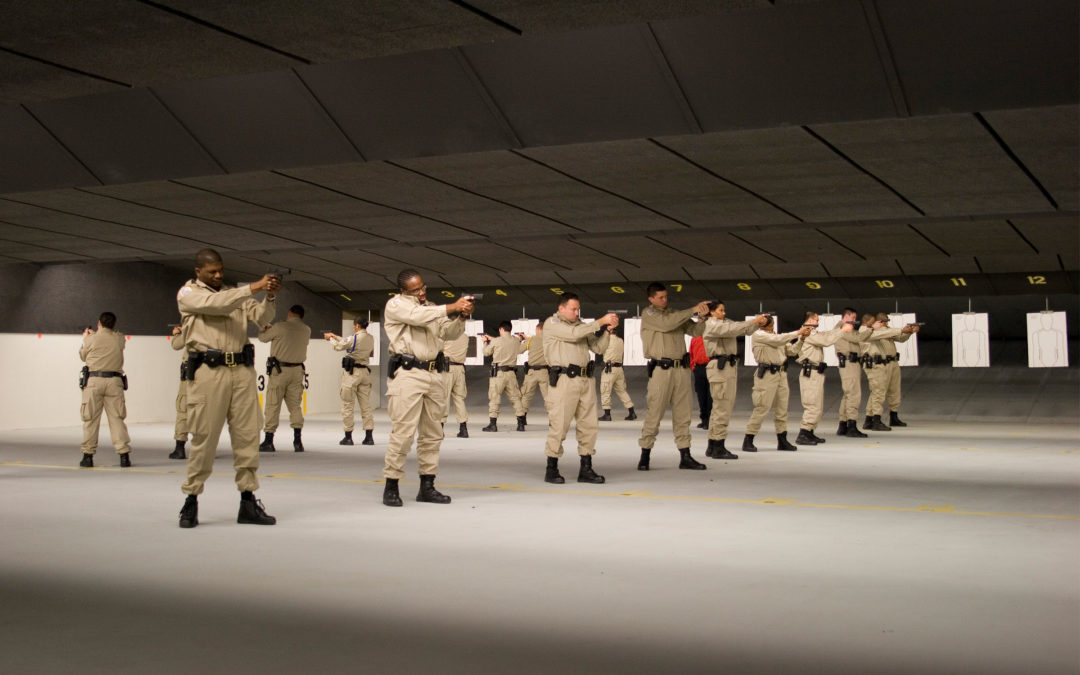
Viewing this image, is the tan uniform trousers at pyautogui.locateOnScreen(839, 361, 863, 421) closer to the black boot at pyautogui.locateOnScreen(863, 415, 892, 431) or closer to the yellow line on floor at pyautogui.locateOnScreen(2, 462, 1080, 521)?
the black boot at pyautogui.locateOnScreen(863, 415, 892, 431)

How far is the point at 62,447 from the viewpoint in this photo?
41.7 feet

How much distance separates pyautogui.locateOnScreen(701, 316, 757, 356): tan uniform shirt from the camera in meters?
10.5

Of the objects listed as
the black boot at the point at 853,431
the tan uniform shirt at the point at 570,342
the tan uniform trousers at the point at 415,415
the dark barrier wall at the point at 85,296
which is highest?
the dark barrier wall at the point at 85,296

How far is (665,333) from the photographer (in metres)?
9.66

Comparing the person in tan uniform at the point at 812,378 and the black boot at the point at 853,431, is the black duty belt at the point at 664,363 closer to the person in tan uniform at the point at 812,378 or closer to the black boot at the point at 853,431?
the person in tan uniform at the point at 812,378

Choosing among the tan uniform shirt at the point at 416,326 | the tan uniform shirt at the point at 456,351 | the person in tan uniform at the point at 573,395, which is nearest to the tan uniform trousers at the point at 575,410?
the person in tan uniform at the point at 573,395

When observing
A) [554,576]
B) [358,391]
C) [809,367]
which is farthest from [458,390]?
[554,576]

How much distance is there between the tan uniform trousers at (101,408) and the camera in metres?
10.3

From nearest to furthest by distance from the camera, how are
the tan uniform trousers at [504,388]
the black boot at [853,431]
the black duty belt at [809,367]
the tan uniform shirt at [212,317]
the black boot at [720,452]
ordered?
the tan uniform shirt at [212,317]
the black boot at [720,452]
the black duty belt at [809,367]
the black boot at [853,431]
the tan uniform trousers at [504,388]

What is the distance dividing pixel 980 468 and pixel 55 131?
9.72 metres

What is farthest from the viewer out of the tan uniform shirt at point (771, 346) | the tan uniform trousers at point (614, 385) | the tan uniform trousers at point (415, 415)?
the tan uniform trousers at point (614, 385)

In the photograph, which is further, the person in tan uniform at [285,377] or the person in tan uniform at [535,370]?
the person in tan uniform at [535,370]

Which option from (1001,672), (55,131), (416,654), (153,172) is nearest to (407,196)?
(153,172)

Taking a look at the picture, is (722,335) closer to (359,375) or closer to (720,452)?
(720,452)
